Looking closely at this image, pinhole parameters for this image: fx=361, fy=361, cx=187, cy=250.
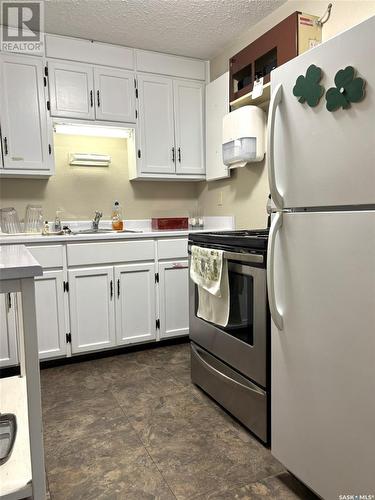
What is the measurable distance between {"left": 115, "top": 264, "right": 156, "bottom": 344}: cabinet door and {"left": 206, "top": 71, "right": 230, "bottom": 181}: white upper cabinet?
1013 millimetres

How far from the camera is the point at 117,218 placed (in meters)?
3.18

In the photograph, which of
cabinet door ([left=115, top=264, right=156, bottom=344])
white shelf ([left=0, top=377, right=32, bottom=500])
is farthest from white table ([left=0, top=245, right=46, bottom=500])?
cabinet door ([left=115, top=264, right=156, bottom=344])

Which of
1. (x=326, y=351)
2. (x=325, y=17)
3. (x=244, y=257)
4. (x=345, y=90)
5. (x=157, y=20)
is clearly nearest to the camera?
(x=345, y=90)

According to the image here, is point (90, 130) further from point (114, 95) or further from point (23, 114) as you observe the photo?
point (23, 114)

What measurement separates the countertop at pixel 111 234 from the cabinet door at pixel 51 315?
0.24 meters

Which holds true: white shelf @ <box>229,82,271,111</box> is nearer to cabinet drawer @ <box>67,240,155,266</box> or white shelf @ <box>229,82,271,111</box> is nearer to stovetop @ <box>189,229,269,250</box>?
stovetop @ <box>189,229,269,250</box>

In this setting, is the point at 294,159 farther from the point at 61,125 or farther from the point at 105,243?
the point at 61,125

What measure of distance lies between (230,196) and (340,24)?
4.70 ft

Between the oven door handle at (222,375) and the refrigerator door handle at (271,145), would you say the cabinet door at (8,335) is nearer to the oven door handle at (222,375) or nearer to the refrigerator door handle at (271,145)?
the oven door handle at (222,375)

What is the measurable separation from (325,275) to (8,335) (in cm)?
208

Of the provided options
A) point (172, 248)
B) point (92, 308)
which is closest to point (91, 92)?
point (172, 248)

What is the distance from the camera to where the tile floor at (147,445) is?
1.39 metres

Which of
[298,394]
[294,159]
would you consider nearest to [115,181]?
Result: [294,159]

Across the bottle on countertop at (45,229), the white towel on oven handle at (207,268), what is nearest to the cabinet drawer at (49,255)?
the bottle on countertop at (45,229)
